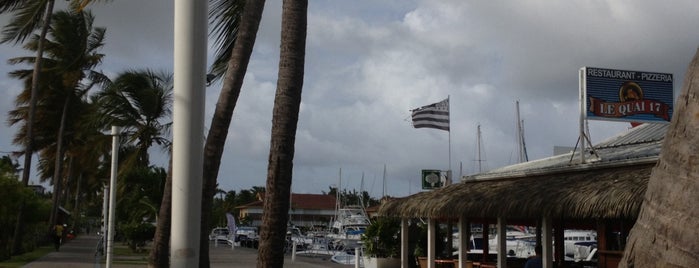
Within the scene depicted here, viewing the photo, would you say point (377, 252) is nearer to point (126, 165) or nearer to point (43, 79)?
point (126, 165)

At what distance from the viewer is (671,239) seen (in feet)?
10.6

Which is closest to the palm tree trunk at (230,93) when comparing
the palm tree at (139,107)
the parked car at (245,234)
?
the palm tree at (139,107)

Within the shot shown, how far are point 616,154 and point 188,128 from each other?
13436 mm

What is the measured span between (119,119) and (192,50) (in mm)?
29152

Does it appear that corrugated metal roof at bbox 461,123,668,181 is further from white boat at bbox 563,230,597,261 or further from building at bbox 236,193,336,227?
building at bbox 236,193,336,227

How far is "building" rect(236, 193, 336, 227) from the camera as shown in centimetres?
10350

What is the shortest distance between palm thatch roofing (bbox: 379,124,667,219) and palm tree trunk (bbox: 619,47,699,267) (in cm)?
928

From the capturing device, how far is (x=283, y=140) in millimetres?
10641

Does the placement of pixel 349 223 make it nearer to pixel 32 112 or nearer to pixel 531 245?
pixel 531 245

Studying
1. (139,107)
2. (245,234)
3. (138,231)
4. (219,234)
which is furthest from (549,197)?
(219,234)

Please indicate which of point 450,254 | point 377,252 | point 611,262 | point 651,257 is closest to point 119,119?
point 377,252

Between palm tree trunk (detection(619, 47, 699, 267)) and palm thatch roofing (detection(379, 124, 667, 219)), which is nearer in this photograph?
palm tree trunk (detection(619, 47, 699, 267))

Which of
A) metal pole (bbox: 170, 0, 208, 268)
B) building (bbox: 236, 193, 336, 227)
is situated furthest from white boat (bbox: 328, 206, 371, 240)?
metal pole (bbox: 170, 0, 208, 268)

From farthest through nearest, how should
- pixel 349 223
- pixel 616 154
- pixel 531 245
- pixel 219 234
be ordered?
pixel 349 223
pixel 219 234
pixel 531 245
pixel 616 154
